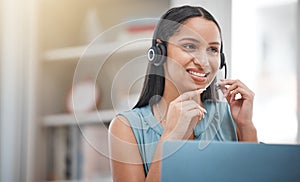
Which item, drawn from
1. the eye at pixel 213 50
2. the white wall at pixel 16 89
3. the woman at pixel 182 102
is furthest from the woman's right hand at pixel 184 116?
the white wall at pixel 16 89

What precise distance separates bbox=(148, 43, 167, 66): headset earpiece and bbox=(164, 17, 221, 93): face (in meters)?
0.02

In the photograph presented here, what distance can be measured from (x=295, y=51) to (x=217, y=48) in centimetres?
21

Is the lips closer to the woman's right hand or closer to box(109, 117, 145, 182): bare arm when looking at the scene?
the woman's right hand

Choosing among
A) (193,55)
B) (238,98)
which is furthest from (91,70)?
(238,98)

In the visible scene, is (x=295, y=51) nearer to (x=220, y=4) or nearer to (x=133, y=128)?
(x=220, y=4)

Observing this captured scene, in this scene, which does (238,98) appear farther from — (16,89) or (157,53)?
(16,89)

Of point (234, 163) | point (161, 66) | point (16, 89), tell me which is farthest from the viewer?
point (16, 89)

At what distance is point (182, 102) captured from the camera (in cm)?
149

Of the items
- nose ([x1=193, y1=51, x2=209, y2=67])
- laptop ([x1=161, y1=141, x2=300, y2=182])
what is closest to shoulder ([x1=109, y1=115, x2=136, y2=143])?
laptop ([x1=161, y1=141, x2=300, y2=182])

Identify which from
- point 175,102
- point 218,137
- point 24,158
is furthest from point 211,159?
point 24,158

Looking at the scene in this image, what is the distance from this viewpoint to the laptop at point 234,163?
1.40m

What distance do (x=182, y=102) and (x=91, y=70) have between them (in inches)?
11.9

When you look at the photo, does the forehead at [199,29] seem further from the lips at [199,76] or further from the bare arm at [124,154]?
the bare arm at [124,154]

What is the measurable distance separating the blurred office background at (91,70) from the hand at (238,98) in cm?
2
